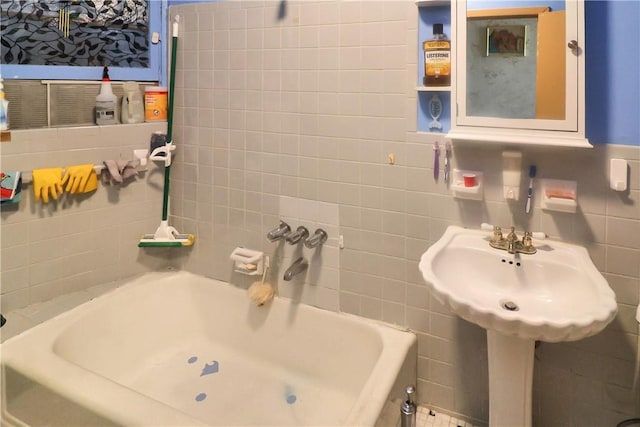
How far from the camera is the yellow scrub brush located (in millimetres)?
1879

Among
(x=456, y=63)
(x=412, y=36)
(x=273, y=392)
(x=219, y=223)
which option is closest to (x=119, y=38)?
(x=219, y=223)

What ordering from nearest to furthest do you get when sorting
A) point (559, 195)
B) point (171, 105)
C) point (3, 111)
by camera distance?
1. point (559, 195)
2. point (3, 111)
3. point (171, 105)

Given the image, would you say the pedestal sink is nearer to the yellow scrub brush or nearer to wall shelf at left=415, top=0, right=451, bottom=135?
wall shelf at left=415, top=0, right=451, bottom=135

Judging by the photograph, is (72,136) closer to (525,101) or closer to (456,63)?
(456,63)

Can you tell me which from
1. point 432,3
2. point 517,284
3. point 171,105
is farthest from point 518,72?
point 171,105

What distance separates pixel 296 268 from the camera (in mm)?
1795

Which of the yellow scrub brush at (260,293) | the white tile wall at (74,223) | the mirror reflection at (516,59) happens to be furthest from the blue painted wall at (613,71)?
the white tile wall at (74,223)

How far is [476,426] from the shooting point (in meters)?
1.66

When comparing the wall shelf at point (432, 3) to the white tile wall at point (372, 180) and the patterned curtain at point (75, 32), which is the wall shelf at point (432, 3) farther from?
the patterned curtain at point (75, 32)

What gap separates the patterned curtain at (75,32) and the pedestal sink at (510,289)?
5.13 feet

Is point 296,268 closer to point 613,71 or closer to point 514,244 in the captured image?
point 514,244

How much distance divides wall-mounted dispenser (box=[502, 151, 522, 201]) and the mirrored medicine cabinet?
7 centimetres

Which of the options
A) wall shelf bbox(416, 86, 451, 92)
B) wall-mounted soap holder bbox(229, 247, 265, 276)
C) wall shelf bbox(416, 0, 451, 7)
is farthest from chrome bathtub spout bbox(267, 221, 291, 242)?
wall shelf bbox(416, 0, 451, 7)

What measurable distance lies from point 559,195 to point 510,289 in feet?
1.09
